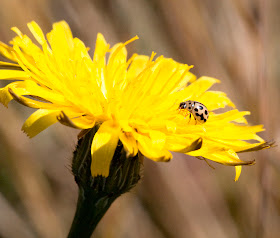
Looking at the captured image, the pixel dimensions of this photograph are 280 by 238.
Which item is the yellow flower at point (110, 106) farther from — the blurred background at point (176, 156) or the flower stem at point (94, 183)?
the blurred background at point (176, 156)

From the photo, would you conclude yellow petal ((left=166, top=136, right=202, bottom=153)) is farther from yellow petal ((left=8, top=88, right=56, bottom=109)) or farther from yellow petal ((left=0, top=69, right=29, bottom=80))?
yellow petal ((left=0, top=69, right=29, bottom=80))

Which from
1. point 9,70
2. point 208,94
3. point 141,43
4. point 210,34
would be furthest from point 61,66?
point 210,34

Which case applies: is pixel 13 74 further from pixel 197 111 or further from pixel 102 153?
pixel 197 111

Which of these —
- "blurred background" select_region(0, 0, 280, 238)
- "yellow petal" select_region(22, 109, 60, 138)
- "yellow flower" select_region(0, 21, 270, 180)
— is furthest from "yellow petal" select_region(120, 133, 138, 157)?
"blurred background" select_region(0, 0, 280, 238)

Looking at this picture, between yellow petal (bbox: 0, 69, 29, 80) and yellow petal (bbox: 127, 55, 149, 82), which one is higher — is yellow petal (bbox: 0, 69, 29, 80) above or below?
above

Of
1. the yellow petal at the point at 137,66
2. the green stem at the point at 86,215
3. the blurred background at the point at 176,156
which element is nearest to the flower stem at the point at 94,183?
the green stem at the point at 86,215

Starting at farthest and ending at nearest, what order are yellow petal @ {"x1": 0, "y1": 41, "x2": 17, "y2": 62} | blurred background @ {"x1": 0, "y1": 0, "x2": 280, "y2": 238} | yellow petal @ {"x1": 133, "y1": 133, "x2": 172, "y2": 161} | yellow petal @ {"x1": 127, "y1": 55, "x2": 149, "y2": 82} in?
blurred background @ {"x1": 0, "y1": 0, "x2": 280, "y2": 238}
yellow petal @ {"x1": 127, "y1": 55, "x2": 149, "y2": 82}
yellow petal @ {"x1": 0, "y1": 41, "x2": 17, "y2": 62}
yellow petal @ {"x1": 133, "y1": 133, "x2": 172, "y2": 161}

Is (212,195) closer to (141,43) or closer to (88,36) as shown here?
(141,43)

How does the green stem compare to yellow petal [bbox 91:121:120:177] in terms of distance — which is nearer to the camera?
yellow petal [bbox 91:121:120:177]
